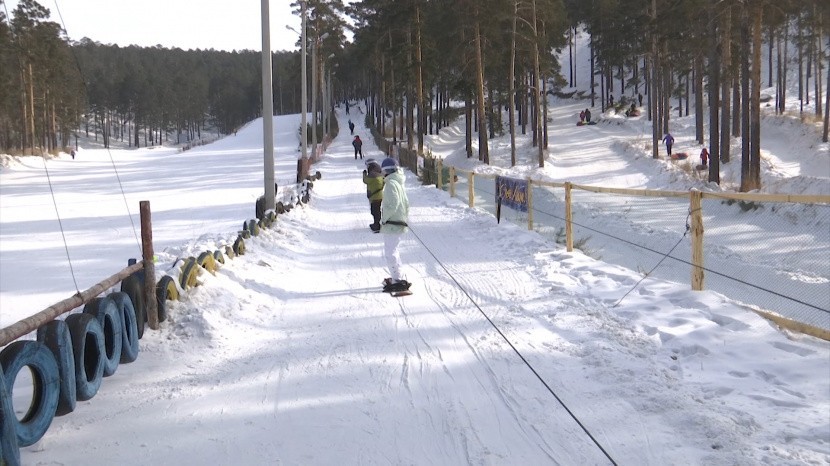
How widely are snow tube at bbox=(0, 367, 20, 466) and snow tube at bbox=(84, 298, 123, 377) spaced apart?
143 centimetres

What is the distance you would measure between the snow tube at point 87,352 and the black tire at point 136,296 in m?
1.07

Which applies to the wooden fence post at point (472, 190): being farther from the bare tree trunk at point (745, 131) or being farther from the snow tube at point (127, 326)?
the snow tube at point (127, 326)

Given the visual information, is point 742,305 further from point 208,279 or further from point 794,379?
point 208,279

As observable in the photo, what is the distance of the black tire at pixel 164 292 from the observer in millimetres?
6320

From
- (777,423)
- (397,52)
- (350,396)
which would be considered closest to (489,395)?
(350,396)

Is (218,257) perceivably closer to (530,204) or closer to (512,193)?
(530,204)

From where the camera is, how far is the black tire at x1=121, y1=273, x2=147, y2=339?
577 centimetres

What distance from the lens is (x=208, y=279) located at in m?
7.55

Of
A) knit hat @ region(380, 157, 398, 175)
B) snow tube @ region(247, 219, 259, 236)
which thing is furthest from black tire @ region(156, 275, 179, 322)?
snow tube @ region(247, 219, 259, 236)

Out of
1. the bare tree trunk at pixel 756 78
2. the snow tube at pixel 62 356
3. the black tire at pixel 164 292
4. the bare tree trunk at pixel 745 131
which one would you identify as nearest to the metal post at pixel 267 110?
the black tire at pixel 164 292

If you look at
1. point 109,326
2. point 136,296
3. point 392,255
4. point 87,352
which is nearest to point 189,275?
point 136,296

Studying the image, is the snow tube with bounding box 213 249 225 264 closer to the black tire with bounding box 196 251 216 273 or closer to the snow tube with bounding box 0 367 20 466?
the black tire with bounding box 196 251 216 273

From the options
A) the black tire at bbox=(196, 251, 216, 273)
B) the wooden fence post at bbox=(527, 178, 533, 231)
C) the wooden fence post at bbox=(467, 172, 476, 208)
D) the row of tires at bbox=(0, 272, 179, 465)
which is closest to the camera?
the row of tires at bbox=(0, 272, 179, 465)

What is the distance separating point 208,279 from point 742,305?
604 cm
